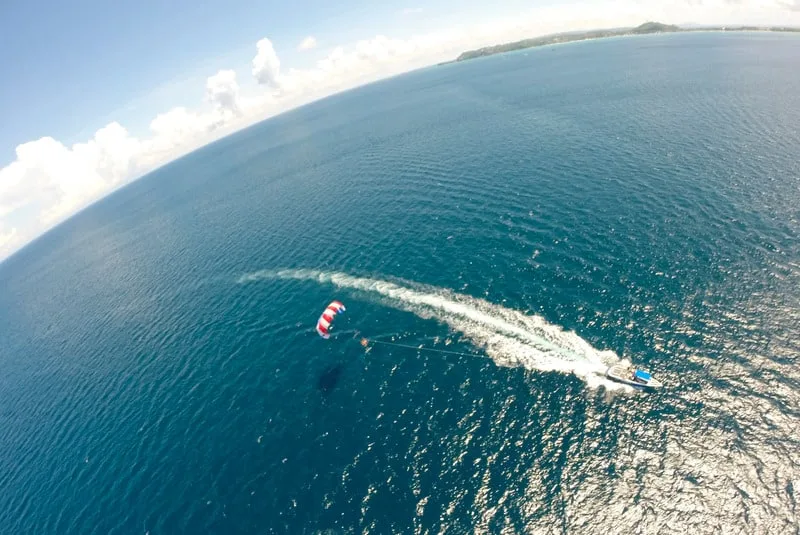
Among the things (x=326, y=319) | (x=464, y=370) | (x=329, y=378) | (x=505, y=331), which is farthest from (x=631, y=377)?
(x=326, y=319)

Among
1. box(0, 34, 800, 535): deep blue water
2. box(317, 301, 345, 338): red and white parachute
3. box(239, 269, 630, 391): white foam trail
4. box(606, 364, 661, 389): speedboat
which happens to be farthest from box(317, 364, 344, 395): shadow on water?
box(606, 364, 661, 389): speedboat

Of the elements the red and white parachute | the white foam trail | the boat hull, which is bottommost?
the boat hull

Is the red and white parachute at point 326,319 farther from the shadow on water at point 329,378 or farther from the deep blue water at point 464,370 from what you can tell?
the deep blue water at point 464,370

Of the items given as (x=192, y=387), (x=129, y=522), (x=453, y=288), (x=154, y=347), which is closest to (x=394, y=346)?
(x=453, y=288)

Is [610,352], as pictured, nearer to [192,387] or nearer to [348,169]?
[192,387]

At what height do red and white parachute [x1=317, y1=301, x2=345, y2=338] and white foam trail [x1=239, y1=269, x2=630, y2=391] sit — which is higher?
red and white parachute [x1=317, y1=301, x2=345, y2=338]

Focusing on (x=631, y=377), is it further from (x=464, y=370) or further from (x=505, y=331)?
(x=464, y=370)

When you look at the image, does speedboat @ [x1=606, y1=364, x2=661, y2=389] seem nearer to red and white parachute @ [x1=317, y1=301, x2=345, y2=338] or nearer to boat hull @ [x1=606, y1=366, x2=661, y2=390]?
boat hull @ [x1=606, y1=366, x2=661, y2=390]
